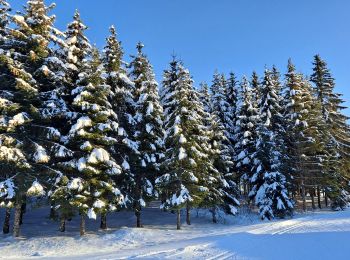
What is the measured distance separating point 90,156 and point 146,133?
774 cm

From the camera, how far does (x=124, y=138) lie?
28.3 meters

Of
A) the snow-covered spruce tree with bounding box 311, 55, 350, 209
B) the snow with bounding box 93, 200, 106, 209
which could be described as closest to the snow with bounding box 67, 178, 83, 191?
the snow with bounding box 93, 200, 106, 209

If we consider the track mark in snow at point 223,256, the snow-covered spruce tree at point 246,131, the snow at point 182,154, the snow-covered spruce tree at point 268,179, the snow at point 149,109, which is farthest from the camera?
the snow-covered spruce tree at point 246,131

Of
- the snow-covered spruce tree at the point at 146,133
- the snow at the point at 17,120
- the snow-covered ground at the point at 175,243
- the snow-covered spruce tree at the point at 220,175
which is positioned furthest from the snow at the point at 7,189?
the snow-covered spruce tree at the point at 220,175

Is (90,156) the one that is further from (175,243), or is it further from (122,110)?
(122,110)

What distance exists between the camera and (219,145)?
3550cm

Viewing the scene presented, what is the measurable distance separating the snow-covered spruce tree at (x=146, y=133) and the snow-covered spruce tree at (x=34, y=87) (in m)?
7.15

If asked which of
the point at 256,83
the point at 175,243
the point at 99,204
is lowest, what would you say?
the point at 175,243

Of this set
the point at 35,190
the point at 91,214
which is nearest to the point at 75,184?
the point at 91,214

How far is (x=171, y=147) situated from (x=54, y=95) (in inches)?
403

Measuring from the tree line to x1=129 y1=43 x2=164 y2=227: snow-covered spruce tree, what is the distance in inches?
3.5

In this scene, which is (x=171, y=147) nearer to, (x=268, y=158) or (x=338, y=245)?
(x=268, y=158)

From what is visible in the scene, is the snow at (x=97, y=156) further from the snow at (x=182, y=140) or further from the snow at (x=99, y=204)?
the snow at (x=182, y=140)

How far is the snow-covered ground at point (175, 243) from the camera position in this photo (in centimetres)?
1394
